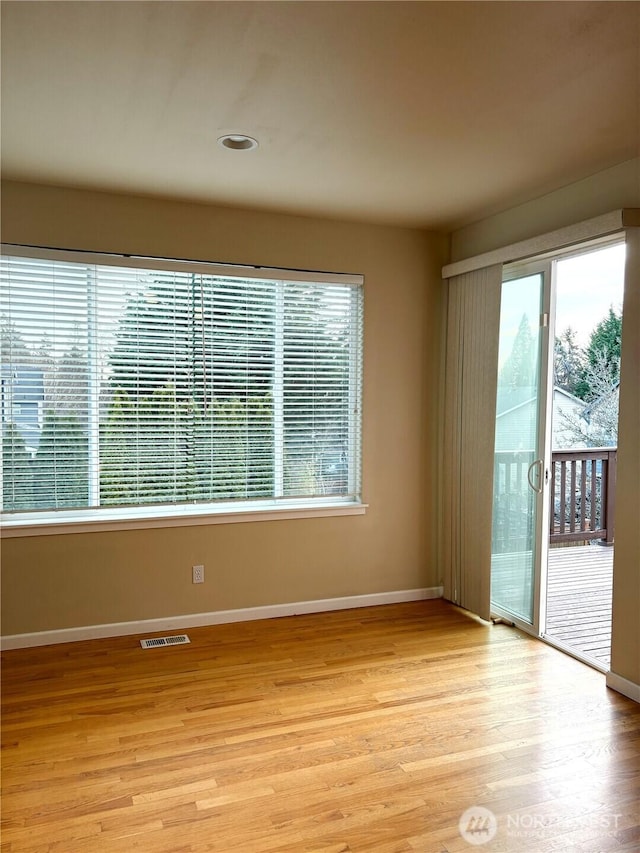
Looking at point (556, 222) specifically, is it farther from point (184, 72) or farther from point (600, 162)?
point (184, 72)

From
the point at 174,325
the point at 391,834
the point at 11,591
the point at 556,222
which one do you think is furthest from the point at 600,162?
the point at 11,591

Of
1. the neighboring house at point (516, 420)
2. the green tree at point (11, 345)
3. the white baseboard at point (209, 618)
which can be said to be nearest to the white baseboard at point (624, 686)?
the neighboring house at point (516, 420)

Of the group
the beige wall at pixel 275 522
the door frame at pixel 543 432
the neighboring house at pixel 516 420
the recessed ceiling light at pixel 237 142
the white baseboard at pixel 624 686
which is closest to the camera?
the recessed ceiling light at pixel 237 142

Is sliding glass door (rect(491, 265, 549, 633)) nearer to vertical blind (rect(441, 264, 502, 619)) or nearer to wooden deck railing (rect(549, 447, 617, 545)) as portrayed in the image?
vertical blind (rect(441, 264, 502, 619))

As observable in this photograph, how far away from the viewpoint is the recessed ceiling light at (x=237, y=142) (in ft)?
9.67

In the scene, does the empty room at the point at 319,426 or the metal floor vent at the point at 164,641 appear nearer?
the empty room at the point at 319,426

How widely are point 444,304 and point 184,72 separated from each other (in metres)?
2.75

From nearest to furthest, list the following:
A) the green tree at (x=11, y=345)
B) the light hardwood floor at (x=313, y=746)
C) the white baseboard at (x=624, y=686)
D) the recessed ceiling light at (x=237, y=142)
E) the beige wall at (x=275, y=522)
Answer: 1. the light hardwood floor at (x=313, y=746)
2. the recessed ceiling light at (x=237, y=142)
3. the white baseboard at (x=624, y=686)
4. the green tree at (x=11, y=345)
5. the beige wall at (x=275, y=522)

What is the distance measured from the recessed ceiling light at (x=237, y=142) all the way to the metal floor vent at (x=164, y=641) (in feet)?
9.10

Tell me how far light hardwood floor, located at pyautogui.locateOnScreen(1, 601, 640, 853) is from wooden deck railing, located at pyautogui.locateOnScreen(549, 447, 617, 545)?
1.87m

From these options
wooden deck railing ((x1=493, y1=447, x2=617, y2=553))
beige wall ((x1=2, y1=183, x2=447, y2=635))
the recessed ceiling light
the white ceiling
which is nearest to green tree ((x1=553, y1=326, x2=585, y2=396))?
wooden deck railing ((x1=493, y1=447, x2=617, y2=553))

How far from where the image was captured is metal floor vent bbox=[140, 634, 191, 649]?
3834mm

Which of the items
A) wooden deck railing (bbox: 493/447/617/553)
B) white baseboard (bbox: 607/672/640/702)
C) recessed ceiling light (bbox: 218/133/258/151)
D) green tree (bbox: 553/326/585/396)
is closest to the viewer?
recessed ceiling light (bbox: 218/133/258/151)

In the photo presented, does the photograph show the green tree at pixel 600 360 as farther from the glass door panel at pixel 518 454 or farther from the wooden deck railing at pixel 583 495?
the glass door panel at pixel 518 454
